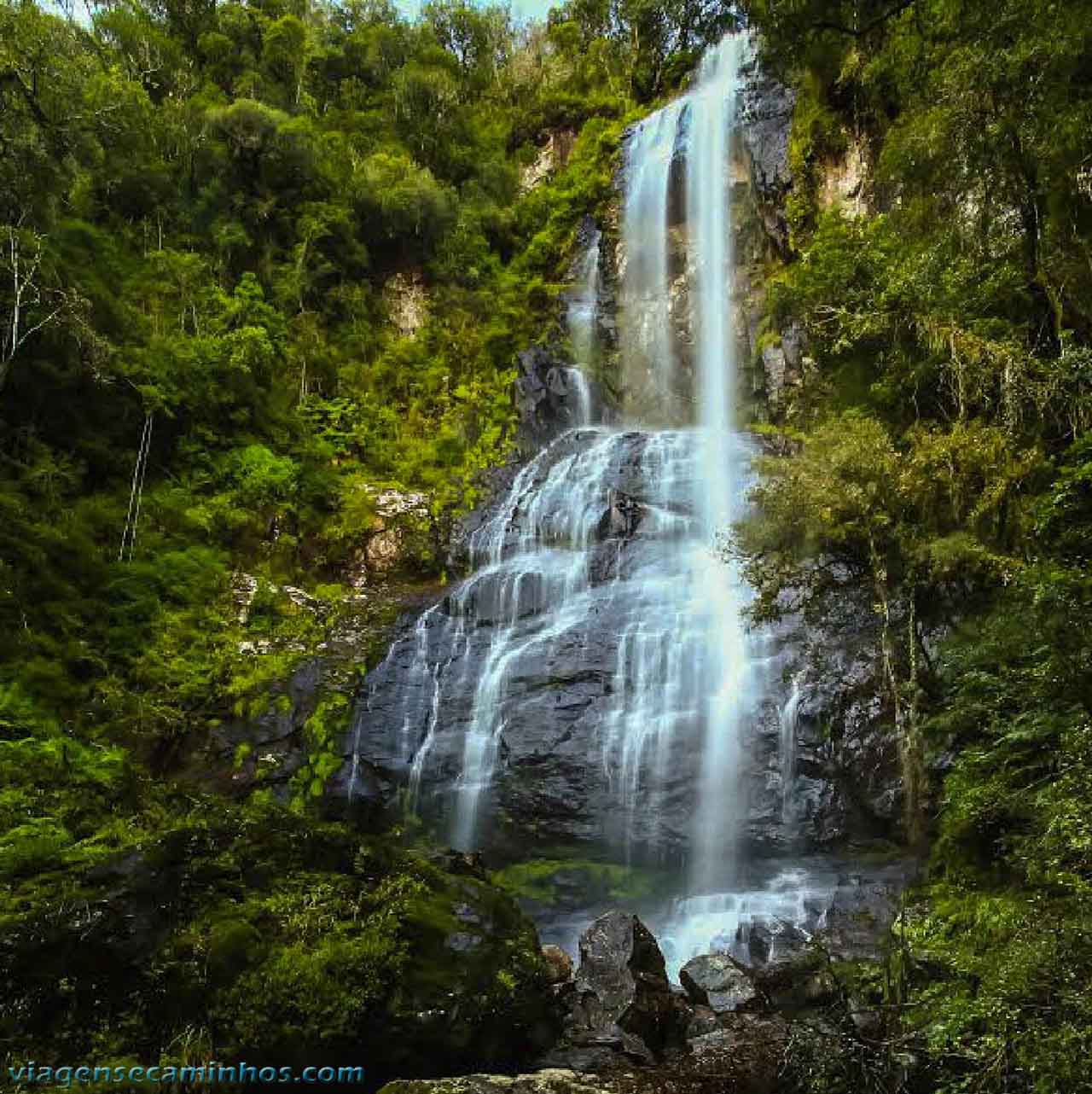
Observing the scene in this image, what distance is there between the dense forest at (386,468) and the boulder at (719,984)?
997 millimetres

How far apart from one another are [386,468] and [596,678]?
9.19 metres

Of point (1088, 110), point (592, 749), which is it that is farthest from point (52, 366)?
point (1088, 110)

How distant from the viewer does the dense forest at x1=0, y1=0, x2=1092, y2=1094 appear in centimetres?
415

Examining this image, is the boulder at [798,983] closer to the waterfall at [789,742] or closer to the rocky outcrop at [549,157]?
the waterfall at [789,742]

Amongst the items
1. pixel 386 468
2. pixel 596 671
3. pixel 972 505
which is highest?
pixel 386 468

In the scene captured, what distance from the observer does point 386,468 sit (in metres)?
19.2

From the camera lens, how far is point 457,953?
15.5ft

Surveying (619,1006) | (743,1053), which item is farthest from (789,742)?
(743,1053)

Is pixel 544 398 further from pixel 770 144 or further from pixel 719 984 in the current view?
pixel 719 984

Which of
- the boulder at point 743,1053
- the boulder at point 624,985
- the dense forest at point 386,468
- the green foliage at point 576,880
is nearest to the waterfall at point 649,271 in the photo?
the dense forest at point 386,468

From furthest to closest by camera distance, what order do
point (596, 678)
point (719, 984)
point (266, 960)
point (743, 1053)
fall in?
point (596, 678), point (719, 984), point (743, 1053), point (266, 960)

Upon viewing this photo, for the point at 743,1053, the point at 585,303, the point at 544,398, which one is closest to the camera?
the point at 743,1053

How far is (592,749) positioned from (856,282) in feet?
26.7

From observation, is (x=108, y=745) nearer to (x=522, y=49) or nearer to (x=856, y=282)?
(x=856, y=282)
